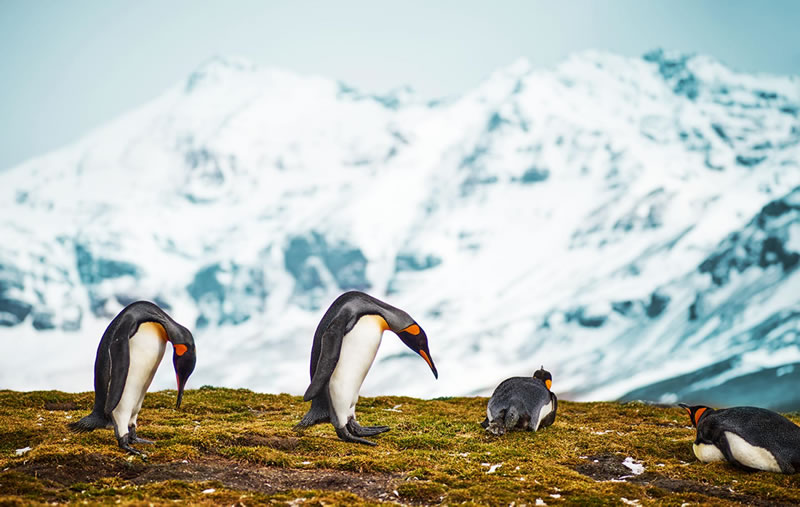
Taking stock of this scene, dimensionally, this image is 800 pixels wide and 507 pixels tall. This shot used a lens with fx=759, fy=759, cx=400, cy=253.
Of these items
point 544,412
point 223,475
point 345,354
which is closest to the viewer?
point 223,475

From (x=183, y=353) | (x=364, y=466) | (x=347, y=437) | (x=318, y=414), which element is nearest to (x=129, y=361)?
(x=183, y=353)

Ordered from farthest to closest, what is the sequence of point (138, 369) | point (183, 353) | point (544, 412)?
point (544, 412)
point (183, 353)
point (138, 369)

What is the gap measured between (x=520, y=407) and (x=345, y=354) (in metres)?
3.17

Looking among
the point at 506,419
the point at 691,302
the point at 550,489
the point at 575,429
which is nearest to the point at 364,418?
the point at 506,419

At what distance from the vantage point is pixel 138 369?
9.80 meters

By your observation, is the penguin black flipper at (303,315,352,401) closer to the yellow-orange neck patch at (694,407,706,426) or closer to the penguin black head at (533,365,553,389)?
the penguin black head at (533,365,553,389)

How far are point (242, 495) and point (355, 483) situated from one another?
4.63 ft

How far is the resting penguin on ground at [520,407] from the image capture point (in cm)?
1191

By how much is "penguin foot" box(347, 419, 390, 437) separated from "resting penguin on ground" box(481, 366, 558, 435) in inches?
71.4

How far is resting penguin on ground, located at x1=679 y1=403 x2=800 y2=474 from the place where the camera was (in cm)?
942

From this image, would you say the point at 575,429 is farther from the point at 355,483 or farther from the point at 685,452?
the point at 355,483

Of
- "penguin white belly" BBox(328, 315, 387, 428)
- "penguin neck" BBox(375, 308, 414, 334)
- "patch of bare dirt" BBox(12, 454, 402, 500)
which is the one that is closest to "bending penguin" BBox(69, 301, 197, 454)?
"patch of bare dirt" BBox(12, 454, 402, 500)

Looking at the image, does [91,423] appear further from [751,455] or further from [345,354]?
[751,455]

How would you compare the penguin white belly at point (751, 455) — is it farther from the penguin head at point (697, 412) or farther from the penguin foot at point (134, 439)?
the penguin foot at point (134, 439)
